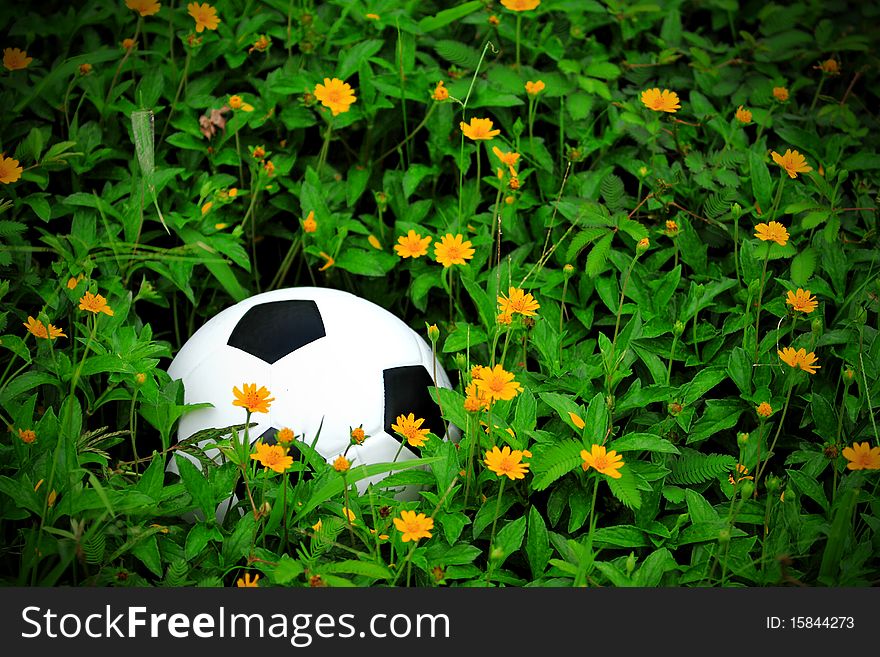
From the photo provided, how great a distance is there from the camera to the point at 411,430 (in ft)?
6.95

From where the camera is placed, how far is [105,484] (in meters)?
2.14

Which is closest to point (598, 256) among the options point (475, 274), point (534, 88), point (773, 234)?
point (475, 274)

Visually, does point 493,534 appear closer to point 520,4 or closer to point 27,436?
point 27,436

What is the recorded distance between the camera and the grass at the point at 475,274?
2.03 meters

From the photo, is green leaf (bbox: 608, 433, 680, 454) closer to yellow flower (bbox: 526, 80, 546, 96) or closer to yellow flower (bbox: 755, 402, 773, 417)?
yellow flower (bbox: 755, 402, 773, 417)

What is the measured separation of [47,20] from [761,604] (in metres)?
2.76

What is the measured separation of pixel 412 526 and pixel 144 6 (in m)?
1.86

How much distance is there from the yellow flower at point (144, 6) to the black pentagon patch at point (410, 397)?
1.39 m

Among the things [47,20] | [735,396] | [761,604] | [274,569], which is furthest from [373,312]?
[47,20]

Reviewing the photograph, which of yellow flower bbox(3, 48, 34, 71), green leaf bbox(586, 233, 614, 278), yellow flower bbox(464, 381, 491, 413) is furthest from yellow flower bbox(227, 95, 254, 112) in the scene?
yellow flower bbox(464, 381, 491, 413)

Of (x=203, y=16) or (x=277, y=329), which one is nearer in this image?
(x=277, y=329)

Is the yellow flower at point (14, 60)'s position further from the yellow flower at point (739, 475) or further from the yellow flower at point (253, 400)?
the yellow flower at point (739, 475)

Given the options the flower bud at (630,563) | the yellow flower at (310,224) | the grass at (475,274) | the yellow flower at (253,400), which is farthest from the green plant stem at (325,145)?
the flower bud at (630,563)

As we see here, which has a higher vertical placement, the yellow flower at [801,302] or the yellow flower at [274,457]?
the yellow flower at [801,302]
